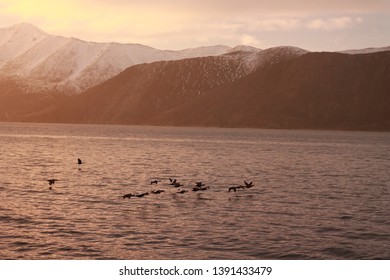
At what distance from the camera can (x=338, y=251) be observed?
Answer: 2975 cm

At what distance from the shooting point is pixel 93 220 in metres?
36.4

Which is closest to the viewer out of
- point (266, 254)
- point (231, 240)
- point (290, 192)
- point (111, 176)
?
point (266, 254)

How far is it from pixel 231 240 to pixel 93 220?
8968 mm

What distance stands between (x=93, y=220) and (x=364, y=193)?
2591 cm

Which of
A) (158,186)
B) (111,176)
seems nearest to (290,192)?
(158,186)

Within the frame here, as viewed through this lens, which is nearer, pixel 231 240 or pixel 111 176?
pixel 231 240

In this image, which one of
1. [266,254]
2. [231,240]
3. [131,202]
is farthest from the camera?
[131,202]
